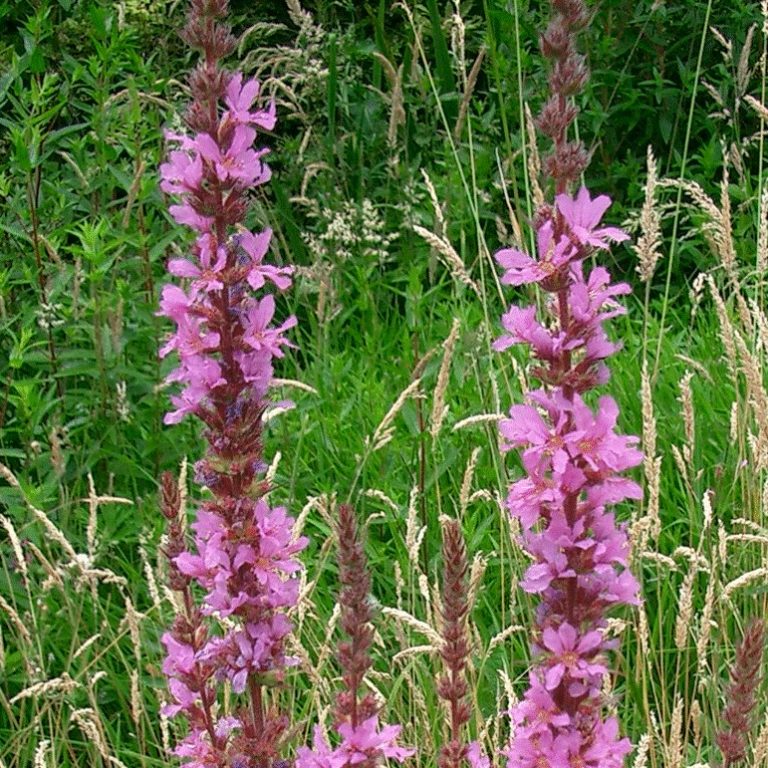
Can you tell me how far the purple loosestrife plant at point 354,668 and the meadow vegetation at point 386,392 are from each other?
645 millimetres

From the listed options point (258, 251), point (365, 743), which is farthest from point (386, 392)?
point (365, 743)

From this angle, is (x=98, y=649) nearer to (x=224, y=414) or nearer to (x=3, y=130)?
(x=224, y=414)

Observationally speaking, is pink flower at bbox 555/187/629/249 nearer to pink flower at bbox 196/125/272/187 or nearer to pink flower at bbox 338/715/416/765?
pink flower at bbox 196/125/272/187

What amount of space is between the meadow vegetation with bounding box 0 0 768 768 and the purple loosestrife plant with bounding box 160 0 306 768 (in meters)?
0.51

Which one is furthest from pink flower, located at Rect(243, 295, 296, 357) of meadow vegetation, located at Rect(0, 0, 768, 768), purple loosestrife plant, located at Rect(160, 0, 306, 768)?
meadow vegetation, located at Rect(0, 0, 768, 768)

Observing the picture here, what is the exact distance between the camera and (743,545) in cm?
320

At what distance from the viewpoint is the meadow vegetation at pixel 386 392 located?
3025 mm

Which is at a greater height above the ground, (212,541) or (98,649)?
(212,541)

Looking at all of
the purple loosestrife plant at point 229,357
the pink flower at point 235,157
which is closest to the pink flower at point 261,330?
the purple loosestrife plant at point 229,357

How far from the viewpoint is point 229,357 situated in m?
1.73

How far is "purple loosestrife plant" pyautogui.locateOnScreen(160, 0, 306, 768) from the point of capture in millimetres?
1722

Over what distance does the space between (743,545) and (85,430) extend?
6.18 ft

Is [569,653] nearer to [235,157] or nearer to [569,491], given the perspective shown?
[569,491]

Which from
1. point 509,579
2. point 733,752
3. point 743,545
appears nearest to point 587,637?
point 733,752
